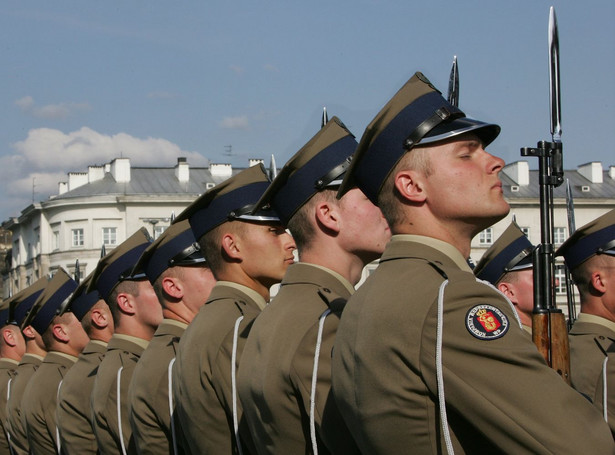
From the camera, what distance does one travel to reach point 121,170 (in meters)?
68.8

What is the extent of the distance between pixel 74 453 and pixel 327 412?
4550mm

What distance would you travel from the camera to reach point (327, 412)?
4082 millimetres

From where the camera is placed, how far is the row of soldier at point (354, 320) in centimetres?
307

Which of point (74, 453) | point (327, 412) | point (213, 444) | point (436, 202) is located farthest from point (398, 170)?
point (74, 453)

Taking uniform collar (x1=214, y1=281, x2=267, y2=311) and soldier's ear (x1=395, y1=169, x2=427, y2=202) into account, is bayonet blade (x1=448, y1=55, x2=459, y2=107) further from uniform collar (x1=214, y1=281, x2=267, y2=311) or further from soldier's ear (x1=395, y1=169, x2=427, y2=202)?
uniform collar (x1=214, y1=281, x2=267, y2=311)

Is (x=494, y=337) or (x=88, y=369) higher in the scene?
(x=494, y=337)

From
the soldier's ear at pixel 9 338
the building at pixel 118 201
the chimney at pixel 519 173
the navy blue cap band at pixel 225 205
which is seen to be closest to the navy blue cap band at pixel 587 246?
the navy blue cap band at pixel 225 205

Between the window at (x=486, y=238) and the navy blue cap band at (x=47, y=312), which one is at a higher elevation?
the navy blue cap band at (x=47, y=312)

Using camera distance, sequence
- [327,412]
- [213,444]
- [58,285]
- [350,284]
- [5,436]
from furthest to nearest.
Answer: [5,436], [58,285], [213,444], [350,284], [327,412]

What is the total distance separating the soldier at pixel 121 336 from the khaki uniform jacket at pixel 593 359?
3009mm

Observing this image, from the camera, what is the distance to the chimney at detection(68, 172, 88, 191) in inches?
2751

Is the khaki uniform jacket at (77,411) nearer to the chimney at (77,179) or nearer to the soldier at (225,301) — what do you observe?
the soldier at (225,301)

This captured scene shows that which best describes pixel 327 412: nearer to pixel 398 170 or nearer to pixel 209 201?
pixel 398 170

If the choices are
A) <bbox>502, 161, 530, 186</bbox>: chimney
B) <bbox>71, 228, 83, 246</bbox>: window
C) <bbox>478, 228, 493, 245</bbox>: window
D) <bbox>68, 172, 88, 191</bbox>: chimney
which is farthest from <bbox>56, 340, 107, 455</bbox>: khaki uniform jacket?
<bbox>68, 172, 88, 191</bbox>: chimney
